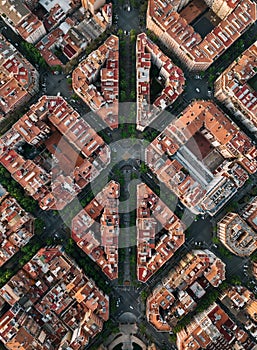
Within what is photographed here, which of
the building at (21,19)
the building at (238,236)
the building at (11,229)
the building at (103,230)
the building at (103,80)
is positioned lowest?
the building at (238,236)

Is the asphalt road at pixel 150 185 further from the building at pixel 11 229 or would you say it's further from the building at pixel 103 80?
the building at pixel 11 229

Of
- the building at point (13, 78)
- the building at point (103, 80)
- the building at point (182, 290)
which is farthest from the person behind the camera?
the building at point (103, 80)

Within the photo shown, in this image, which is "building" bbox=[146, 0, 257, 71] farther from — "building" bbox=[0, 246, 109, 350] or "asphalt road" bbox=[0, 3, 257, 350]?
"building" bbox=[0, 246, 109, 350]

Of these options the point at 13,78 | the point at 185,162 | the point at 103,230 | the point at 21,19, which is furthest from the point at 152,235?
the point at 21,19

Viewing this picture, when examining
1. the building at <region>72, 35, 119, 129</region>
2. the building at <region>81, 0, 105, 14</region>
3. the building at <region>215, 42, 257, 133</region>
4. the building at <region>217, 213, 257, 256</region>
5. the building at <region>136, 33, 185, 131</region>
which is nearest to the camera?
the building at <region>217, 213, 257, 256</region>

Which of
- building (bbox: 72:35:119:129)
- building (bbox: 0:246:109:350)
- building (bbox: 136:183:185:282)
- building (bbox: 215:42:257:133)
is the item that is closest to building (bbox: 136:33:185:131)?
building (bbox: 72:35:119:129)

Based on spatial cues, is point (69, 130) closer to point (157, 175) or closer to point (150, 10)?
point (157, 175)

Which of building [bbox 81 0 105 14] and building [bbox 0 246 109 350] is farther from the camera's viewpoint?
building [bbox 81 0 105 14]

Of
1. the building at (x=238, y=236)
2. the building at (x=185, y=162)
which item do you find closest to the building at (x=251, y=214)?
the building at (x=238, y=236)
